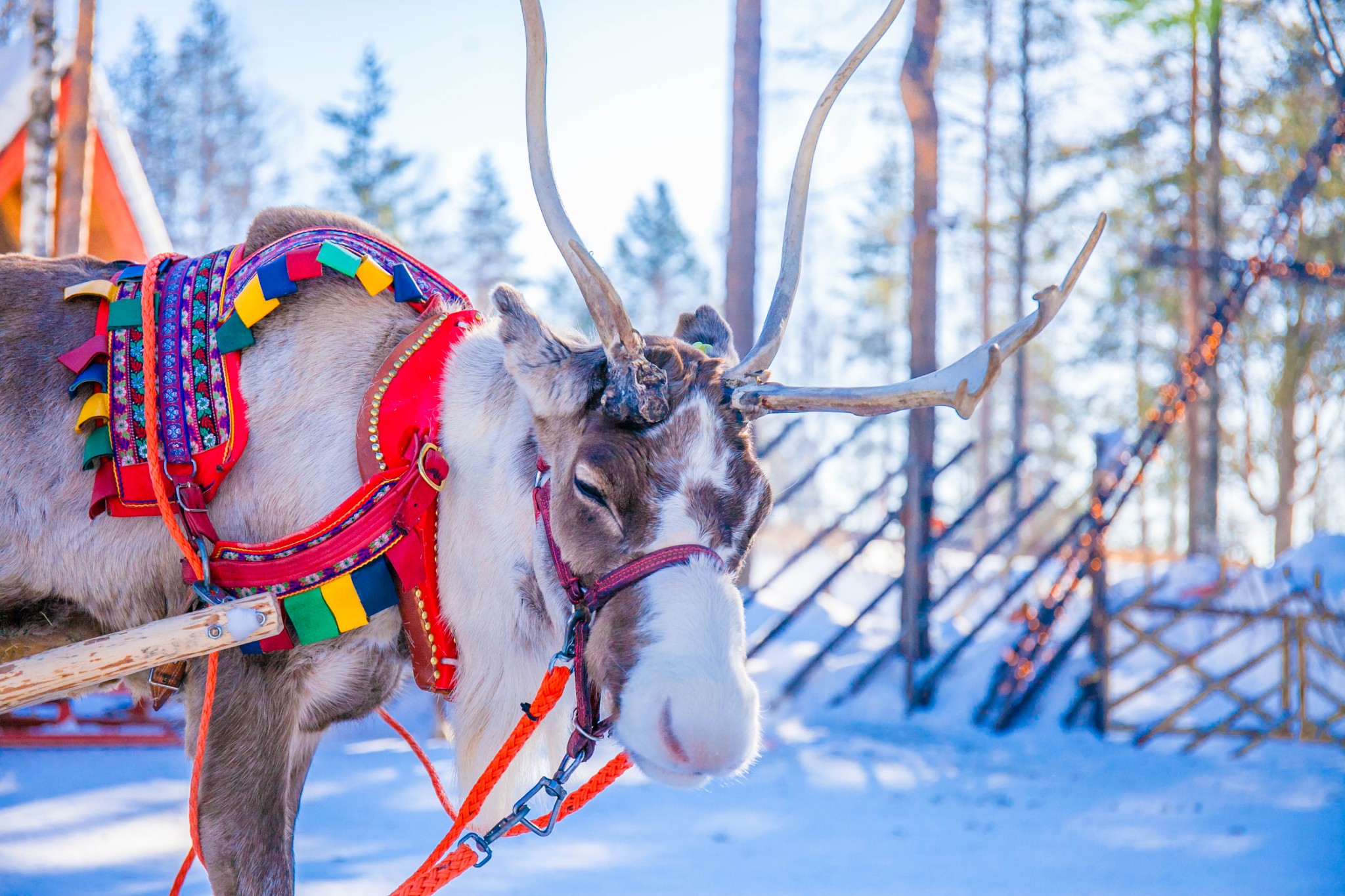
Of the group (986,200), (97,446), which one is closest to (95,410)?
(97,446)

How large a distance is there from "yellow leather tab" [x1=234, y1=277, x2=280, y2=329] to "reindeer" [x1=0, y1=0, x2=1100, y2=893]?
A: 7 cm

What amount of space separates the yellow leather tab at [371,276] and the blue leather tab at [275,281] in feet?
0.44

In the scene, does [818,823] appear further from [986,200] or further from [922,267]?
[986,200]

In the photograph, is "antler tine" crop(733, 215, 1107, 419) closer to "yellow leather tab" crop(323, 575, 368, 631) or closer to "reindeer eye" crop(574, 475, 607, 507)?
"reindeer eye" crop(574, 475, 607, 507)

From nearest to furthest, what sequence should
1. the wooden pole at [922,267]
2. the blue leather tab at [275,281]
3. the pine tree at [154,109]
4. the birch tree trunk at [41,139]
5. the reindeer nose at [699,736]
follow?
the reindeer nose at [699,736]
the blue leather tab at [275,281]
the birch tree trunk at [41,139]
the wooden pole at [922,267]
the pine tree at [154,109]

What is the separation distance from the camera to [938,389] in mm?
1519

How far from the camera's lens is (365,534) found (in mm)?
1788

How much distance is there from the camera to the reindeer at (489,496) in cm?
158

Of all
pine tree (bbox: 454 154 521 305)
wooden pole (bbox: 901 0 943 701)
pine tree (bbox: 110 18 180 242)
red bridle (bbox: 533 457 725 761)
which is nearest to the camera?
red bridle (bbox: 533 457 725 761)

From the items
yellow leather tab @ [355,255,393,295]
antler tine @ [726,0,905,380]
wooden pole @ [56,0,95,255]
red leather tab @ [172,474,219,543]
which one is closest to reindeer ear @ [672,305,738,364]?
antler tine @ [726,0,905,380]

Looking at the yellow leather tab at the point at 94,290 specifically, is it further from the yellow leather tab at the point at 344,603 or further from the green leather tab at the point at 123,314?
the yellow leather tab at the point at 344,603

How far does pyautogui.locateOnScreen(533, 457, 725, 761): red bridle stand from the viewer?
1577 millimetres

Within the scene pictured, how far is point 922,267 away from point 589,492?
778 cm

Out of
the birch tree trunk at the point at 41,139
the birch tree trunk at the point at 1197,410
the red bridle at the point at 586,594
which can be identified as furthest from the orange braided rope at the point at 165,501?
the birch tree trunk at the point at 1197,410
